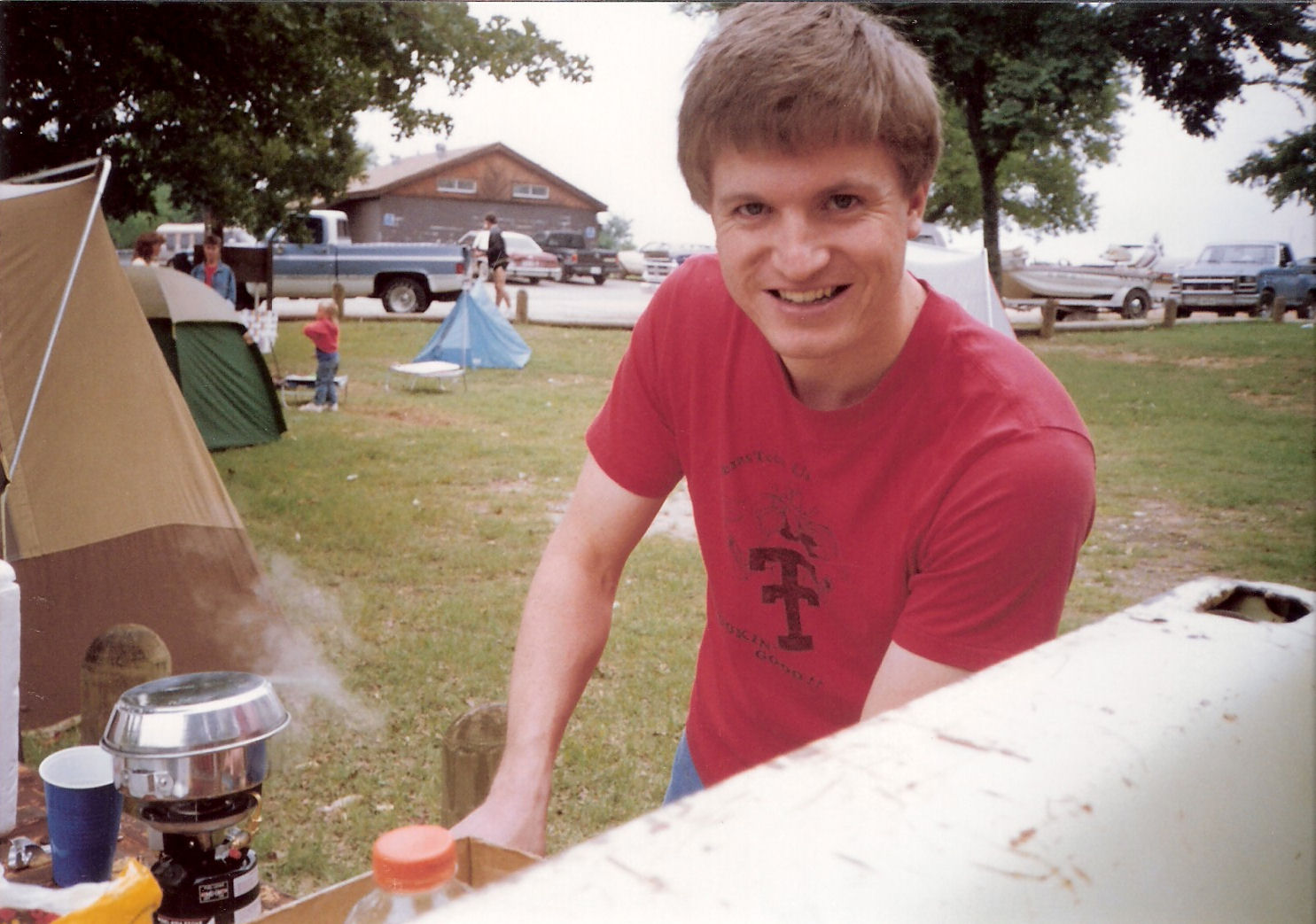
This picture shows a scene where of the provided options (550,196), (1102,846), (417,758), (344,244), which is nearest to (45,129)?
(417,758)

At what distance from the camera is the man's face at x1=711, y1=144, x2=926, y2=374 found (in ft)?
4.82

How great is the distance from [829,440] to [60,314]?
420cm

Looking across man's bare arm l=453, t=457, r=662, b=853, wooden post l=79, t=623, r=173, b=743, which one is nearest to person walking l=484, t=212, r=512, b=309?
wooden post l=79, t=623, r=173, b=743

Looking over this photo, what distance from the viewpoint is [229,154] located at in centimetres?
1006

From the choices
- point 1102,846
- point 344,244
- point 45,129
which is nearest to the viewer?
point 1102,846

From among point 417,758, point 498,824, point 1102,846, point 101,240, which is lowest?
point 417,758

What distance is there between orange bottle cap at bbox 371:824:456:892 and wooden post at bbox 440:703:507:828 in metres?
1.85

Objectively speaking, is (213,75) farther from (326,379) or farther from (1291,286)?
(1291,286)

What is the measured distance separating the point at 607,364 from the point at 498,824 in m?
13.8

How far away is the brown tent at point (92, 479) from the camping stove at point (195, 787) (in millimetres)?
3597

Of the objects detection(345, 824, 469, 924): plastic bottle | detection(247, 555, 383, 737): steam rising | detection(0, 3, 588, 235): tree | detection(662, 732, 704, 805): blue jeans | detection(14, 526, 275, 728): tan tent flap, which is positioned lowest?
detection(247, 555, 383, 737): steam rising

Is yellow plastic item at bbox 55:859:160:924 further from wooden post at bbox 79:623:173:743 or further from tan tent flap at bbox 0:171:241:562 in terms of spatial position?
Result: tan tent flap at bbox 0:171:241:562

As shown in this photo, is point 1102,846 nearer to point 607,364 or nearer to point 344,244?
point 607,364

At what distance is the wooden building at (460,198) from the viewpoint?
4278 cm
